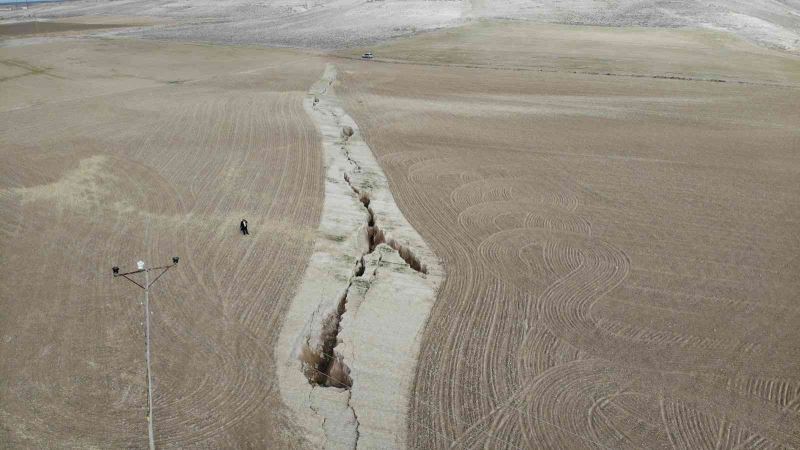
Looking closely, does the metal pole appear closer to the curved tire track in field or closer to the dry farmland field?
the dry farmland field

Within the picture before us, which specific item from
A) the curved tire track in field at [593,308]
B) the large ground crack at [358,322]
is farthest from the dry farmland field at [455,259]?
the large ground crack at [358,322]

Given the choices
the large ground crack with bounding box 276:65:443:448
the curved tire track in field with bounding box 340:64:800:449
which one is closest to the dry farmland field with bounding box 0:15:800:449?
the curved tire track in field with bounding box 340:64:800:449

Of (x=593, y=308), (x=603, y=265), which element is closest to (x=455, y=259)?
(x=593, y=308)

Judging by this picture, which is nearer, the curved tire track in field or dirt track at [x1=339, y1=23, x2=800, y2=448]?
the curved tire track in field

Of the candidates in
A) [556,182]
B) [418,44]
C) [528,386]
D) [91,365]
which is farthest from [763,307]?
[418,44]

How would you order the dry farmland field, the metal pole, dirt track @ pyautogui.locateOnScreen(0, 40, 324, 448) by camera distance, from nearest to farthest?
1. the metal pole
2. dirt track @ pyautogui.locateOnScreen(0, 40, 324, 448)
3. the dry farmland field

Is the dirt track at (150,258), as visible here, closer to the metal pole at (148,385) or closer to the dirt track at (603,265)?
the metal pole at (148,385)

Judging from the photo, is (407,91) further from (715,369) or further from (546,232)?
(715,369)
